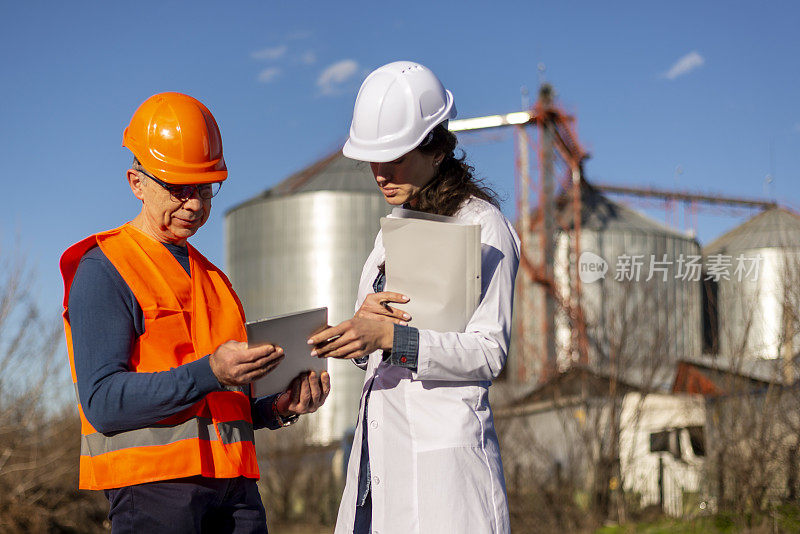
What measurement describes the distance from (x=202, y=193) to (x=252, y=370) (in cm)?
60

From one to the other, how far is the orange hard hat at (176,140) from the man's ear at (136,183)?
58 millimetres

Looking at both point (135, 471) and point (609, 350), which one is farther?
point (609, 350)

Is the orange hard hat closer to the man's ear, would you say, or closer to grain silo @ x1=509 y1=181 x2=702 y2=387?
the man's ear

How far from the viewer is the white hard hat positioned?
8.39 feet

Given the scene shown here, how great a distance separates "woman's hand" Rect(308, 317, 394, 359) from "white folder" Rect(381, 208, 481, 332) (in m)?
0.16

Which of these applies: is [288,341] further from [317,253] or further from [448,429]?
[317,253]

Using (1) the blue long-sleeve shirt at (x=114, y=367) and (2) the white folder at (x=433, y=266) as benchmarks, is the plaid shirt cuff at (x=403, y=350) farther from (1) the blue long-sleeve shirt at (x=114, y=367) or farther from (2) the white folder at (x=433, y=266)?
(1) the blue long-sleeve shirt at (x=114, y=367)

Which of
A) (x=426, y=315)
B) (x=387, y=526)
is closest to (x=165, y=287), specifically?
(x=426, y=315)

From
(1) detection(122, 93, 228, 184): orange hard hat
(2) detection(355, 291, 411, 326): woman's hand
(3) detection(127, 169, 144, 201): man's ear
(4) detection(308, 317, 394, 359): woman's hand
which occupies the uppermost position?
(1) detection(122, 93, 228, 184): orange hard hat

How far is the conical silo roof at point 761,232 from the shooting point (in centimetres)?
2028

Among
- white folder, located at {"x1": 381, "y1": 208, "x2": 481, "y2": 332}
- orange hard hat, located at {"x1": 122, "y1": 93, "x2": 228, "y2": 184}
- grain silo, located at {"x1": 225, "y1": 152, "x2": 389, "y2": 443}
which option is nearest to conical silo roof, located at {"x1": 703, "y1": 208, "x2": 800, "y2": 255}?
A: grain silo, located at {"x1": 225, "y1": 152, "x2": 389, "y2": 443}

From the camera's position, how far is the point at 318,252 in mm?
23922

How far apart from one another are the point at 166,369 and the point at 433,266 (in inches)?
29.7

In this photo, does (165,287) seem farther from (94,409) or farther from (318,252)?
(318,252)
